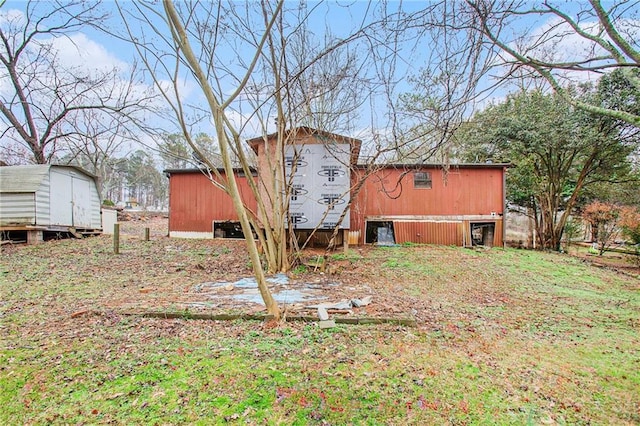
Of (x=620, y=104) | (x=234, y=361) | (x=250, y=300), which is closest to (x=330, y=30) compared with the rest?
(x=250, y=300)

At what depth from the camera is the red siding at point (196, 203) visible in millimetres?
11812

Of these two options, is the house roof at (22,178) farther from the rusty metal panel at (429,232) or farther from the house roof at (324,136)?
the rusty metal panel at (429,232)

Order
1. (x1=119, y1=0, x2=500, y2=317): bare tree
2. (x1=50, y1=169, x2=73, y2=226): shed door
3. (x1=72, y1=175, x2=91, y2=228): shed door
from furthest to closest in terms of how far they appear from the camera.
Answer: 1. (x1=72, y1=175, x2=91, y2=228): shed door
2. (x1=50, y1=169, x2=73, y2=226): shed door
3. (x1=119, y1=0, x2=500, y2=317): bare tree

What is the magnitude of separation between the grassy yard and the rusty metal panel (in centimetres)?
582

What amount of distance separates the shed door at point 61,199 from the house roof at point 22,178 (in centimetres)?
32

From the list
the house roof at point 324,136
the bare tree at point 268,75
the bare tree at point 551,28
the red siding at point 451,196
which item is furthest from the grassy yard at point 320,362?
the red siding at point 451,196

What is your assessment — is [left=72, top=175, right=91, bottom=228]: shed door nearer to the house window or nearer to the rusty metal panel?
the rusty metal panel

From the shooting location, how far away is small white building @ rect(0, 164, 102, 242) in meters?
9.11

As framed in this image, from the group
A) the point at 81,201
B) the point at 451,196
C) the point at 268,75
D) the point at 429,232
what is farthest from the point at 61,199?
the point at 451,196

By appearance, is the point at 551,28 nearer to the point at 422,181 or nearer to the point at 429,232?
the point at 422,181

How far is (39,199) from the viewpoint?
9211 mm

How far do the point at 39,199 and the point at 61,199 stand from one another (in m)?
0.84

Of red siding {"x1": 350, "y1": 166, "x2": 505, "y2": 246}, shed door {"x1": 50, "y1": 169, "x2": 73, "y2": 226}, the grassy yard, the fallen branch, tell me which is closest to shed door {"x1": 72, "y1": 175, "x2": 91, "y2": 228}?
shed door {"x1": 50, "y1": 169, "x2": 73, "y2": 226}

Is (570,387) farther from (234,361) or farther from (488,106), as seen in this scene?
(488,106)
